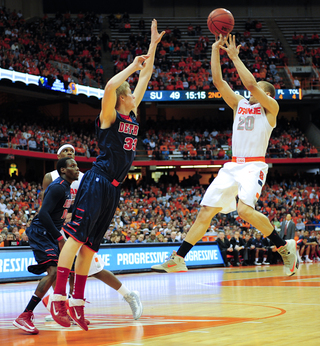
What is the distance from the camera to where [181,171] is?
3556cm

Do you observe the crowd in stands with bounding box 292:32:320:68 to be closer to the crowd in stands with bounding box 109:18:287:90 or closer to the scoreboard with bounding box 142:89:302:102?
the crowd in stands with bounding box 109:18:287:90

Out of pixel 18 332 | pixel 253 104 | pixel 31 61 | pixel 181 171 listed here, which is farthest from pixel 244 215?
pixel 181 171

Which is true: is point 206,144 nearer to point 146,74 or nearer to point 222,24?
point 222,24

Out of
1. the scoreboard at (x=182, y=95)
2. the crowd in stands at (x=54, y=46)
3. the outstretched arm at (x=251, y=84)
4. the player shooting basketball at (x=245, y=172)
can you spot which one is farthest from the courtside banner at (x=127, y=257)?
the scoreboard at (x=182, y=95)

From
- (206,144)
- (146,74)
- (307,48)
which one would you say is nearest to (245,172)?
(146,74)

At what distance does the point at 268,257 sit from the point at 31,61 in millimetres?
16696

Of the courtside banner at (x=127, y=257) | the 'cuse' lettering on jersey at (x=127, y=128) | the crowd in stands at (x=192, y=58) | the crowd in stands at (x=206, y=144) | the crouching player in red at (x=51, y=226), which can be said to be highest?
the crowd in stands at (x=192, y=58)

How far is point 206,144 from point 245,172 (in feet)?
88.5

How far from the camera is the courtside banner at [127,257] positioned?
12.7 meters

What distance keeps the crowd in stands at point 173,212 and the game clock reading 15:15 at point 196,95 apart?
525 centimetres

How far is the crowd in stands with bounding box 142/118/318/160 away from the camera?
103 feet

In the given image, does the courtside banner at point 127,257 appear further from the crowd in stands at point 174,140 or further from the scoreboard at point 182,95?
the scoreboard at point 182,95

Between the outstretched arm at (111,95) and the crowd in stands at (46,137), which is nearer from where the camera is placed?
the outstretched arm at (111,95)

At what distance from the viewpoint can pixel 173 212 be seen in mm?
24984
